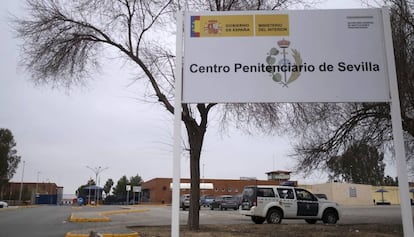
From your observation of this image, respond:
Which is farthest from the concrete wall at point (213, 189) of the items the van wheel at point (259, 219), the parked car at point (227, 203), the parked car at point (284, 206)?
the parked car at point (284, 206)

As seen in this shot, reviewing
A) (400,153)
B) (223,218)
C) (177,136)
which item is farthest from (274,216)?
(177,136)

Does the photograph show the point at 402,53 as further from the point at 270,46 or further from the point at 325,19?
the point at 270,46

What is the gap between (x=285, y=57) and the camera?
8.11m

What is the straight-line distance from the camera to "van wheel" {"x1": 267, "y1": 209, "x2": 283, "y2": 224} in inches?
737

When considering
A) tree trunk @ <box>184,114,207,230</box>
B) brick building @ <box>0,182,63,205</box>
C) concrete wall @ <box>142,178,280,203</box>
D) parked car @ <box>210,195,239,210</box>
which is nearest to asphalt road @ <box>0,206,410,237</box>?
tree trunk @ <box>184,114,207,230</box>

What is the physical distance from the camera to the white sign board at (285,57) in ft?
26.0

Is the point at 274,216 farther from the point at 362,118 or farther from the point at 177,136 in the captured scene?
the point at 177,136

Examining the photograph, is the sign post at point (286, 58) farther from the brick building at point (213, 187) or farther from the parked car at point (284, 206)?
the brick building at point (213, 187)

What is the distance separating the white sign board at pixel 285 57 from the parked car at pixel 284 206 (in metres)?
11.9

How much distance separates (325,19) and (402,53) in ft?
21.8

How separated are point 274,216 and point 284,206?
71 centimetres

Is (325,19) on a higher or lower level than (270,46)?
higher

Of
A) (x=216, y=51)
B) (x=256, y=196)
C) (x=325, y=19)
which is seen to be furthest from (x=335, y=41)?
(x=256, y=196)

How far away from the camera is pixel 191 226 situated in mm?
13883
